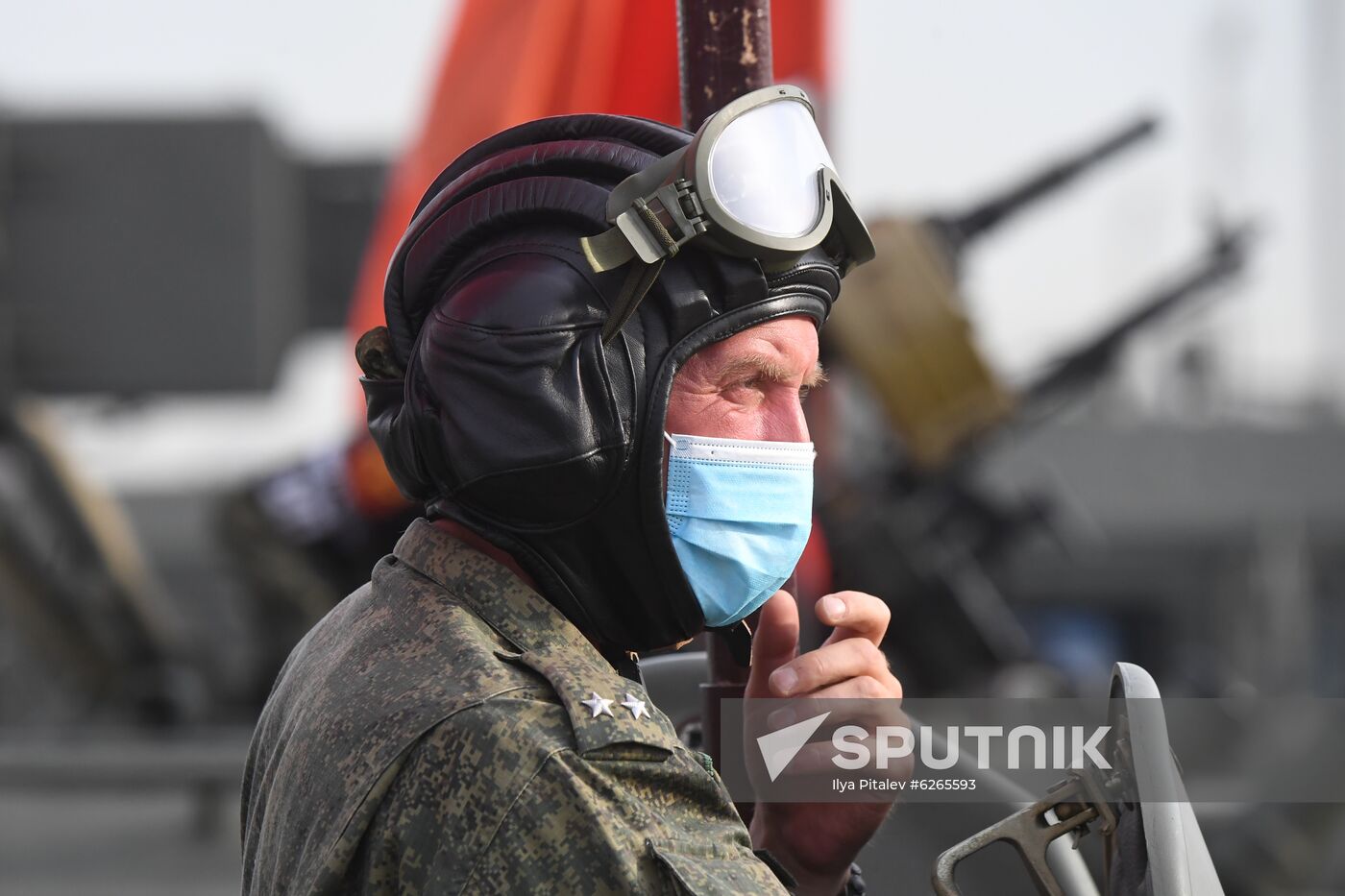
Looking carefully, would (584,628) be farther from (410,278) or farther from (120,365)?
(120,365)

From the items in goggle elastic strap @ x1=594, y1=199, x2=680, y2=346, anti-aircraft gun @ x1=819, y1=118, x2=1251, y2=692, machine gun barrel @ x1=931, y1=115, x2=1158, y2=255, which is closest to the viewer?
goggle elastic strap @ x1=594, y1=199, x2=680, y2=346

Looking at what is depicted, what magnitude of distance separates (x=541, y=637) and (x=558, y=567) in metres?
0.12

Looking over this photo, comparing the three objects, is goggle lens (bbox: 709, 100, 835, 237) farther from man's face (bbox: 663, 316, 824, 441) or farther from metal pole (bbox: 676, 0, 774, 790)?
metal pole (bbox: 676, 0, 774, 790)

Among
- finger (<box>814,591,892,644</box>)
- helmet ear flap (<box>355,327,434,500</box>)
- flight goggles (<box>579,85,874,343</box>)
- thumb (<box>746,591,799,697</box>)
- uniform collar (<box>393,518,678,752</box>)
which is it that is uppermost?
flight goggles (<box>579,85,874,343</box>)

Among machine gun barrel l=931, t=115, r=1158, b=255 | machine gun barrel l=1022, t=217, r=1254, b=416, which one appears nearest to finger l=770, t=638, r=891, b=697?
machine gun barrel l=931, t=115, r=1158, b=255

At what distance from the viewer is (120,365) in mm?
9594

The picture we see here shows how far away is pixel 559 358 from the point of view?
5.15ft

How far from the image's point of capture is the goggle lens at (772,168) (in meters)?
1.63

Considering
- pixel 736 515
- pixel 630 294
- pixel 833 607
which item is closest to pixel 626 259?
pixel 630 294

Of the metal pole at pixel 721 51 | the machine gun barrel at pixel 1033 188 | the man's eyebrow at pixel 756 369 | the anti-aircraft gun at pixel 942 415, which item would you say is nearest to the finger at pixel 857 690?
the man's eyebrow at pixel 756 369

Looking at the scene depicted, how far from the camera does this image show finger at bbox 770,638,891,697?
67.8 inches

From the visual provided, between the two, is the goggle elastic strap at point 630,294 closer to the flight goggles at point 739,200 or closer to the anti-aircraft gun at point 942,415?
the flight goggles at point 739,200

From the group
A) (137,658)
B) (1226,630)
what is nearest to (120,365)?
(137,658)

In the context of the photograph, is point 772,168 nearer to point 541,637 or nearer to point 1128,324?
point 541,637
